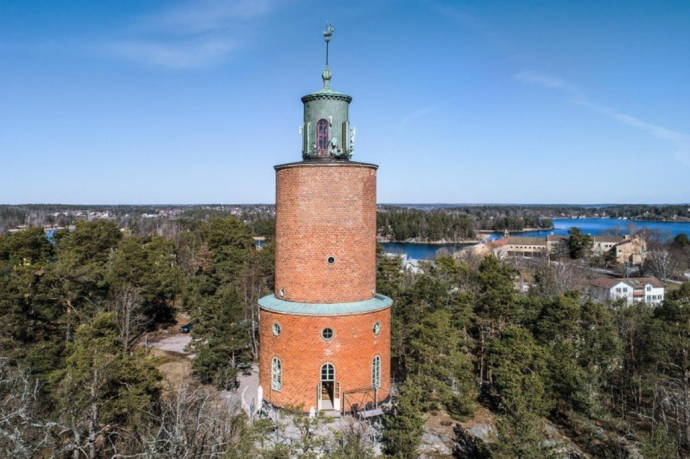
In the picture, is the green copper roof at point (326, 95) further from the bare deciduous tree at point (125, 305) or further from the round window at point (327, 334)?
the bare deciduous tree at point (125, 305)

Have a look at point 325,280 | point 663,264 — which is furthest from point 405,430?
point 663,264

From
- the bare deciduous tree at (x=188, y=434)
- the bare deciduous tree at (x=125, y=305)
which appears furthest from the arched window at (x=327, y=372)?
the bare deciduous tree at (x=125, y=305)

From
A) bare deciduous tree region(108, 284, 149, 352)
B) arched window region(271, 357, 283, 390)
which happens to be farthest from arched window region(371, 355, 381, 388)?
bare deciduous tree region(108, 284, 149, 352)

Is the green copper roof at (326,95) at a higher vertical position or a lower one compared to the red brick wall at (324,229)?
higher

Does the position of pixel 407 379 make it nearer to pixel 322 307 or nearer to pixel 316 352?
pixel 316 352

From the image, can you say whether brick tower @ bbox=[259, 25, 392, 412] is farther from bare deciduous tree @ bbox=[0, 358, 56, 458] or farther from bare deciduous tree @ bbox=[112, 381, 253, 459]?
bare deciduous tree @ bbox=[0, 358, 56, 458]

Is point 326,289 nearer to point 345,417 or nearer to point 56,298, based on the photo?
point 345,417

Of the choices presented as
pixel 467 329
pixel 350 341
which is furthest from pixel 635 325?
pixel 350 341
